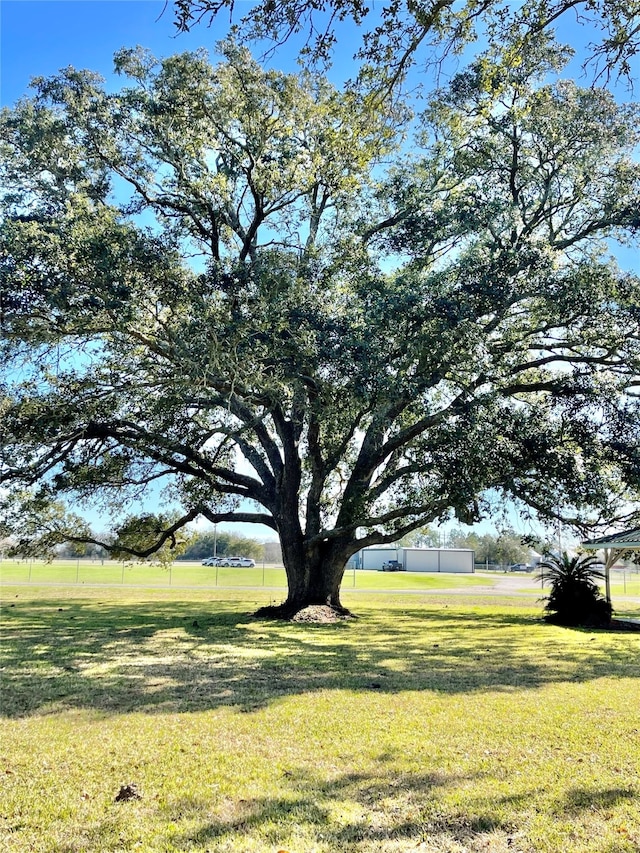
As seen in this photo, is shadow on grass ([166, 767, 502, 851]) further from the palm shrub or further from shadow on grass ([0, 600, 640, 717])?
the palm shrub

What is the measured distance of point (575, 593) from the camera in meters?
16.9

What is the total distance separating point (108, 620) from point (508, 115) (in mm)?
14377

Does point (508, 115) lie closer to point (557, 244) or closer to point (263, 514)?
point (557, 244)

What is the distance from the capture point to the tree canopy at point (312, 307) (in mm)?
11992

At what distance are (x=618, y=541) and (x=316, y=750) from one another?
14935 millimetres

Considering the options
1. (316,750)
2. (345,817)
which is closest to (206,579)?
(316,750)

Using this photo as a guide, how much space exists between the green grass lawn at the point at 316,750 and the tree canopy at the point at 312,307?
201 inches

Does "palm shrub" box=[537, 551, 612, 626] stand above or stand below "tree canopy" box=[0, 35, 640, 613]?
below

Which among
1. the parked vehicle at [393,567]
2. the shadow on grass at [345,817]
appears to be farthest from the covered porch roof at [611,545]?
the parked vehicle at [393,567]

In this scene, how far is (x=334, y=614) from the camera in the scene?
15.7 metres

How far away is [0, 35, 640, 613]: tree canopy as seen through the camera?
39.3ft

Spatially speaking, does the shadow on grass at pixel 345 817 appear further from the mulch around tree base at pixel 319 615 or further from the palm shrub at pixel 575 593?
the palm shrub at pixel 575 593

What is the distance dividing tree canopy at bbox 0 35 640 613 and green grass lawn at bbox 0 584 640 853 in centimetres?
509

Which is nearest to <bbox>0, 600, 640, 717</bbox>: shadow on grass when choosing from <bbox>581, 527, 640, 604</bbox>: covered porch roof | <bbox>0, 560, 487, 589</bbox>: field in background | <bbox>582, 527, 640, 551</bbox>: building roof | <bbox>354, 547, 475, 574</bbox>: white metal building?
<bbox>582, 527, 640, 551</bbox>: building roof
